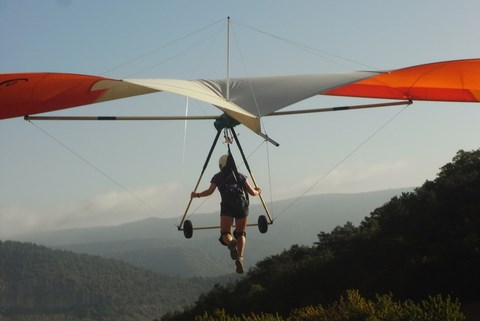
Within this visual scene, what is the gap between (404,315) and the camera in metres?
15.9

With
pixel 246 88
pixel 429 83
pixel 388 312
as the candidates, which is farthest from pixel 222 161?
pixel 388 312

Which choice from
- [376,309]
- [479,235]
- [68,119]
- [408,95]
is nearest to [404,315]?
[376,309]

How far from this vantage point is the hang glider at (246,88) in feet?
24.5

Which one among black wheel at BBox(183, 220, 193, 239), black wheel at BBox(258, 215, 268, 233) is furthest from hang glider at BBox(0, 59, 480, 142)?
black wheel at BBox(183, 220, 193, 239)

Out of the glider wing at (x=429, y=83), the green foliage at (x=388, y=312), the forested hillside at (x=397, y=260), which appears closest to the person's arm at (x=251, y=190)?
the glider wing at (x=429, y=83)

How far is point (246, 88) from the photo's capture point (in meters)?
8.62

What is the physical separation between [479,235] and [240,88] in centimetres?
2595

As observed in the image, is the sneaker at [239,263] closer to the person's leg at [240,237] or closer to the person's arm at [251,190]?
the person's leg at [240,237]

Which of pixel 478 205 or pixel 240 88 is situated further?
pixel 478 205

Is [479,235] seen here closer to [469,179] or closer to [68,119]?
[469,179]

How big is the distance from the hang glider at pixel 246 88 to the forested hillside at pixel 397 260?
16674 mm

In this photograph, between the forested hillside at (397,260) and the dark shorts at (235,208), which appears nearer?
the dark shorts at (235,208)

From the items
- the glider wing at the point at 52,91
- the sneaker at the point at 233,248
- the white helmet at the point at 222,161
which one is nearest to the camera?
the glider wing at the point at 52,91

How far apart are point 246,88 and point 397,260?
30.5 m
